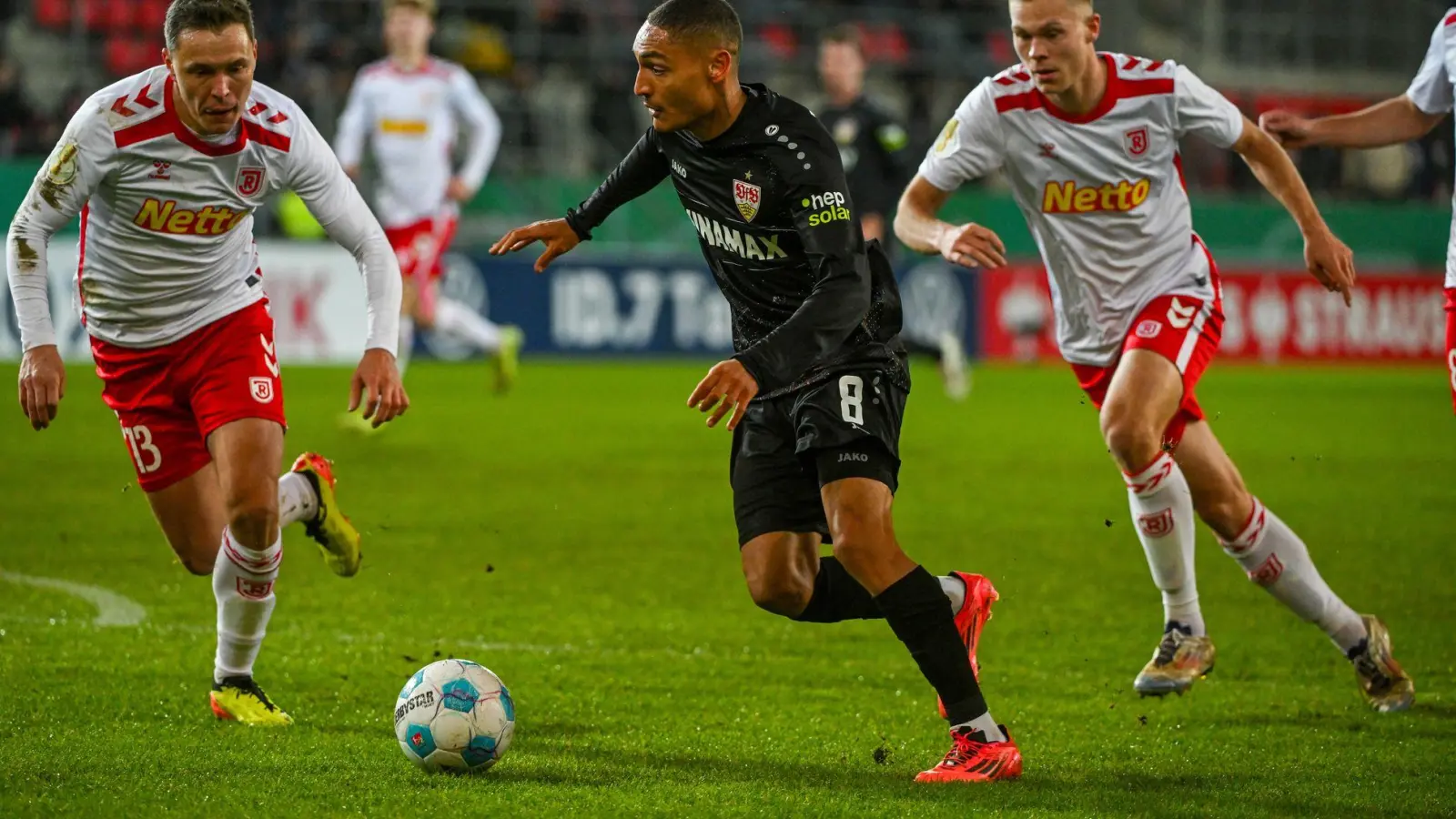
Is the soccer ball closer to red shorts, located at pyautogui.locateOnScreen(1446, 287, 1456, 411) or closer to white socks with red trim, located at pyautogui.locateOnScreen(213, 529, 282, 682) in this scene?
white socks with red trim, located at pyautogui.locateOnScreen(213, 529, 282, 682)

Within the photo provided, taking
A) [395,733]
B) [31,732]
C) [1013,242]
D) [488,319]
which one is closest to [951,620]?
[395,733]

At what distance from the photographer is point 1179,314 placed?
5.72 m

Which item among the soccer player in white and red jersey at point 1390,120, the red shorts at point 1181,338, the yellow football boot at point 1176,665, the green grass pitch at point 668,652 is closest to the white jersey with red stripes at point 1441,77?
the soccer player in white and red jersey at point 1390,120

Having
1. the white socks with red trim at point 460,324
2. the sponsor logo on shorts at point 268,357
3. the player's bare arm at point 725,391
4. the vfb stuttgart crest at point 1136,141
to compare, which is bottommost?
the white socks with red trim at point 460,324

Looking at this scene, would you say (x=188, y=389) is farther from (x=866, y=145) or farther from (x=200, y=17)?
(x=866, y=145)

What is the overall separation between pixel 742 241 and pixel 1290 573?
211cm

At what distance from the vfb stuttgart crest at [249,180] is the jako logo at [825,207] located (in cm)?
166

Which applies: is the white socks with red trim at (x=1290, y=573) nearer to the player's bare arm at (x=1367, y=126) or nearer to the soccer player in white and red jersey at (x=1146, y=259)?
the soccer player in white and red jersey at (x=1146, y=259)

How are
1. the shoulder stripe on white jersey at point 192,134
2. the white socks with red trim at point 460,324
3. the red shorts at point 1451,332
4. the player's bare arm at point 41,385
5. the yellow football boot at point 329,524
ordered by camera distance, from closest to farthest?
the player's bare arm at point 41,385
the shoulder stripe on white jersey at point 192,134
the red shorts at point 1451,332
the yellow football boot at point 329,524
the white socks with red trim at point 460,324

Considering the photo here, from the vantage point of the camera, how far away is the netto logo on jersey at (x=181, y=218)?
514cm

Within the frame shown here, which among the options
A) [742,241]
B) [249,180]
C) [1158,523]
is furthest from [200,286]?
[1158,523]

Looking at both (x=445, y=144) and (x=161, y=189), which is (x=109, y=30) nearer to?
(x=445, y=144)

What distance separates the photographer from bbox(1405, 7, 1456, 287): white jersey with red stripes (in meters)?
5.48

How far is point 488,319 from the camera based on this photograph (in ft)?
65.7
